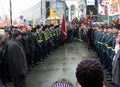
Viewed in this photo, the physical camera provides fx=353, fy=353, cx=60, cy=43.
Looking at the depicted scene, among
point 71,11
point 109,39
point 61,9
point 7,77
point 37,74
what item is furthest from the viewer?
point 71,11

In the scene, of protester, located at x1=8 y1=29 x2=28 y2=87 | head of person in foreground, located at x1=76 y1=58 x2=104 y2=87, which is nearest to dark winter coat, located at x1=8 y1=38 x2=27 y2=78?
protester, located at x1=8 y1=29 x2=28 y2=87

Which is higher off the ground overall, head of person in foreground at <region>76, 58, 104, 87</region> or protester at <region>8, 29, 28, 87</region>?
head of person in foreground at <region>76, 58, 104, 87</region>

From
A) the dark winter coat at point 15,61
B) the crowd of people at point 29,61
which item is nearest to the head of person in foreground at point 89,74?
the crowd of people at point 29,61

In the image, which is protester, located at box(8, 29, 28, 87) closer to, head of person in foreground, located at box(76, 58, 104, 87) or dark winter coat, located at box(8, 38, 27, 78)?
dark winter coat, located at box(8, 38, 27, 78)

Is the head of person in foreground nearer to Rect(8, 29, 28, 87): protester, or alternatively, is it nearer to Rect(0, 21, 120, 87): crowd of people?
Rect(0, 21, 120, 87): crowd of people

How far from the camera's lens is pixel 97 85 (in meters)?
3.22

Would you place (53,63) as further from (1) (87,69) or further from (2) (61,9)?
(2) (61,9)

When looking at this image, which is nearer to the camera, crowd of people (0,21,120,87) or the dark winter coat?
crowd of people (0,21,120,87)

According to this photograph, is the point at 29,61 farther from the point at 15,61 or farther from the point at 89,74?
the point at 89,74

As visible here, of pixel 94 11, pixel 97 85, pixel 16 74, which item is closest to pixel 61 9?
pixel 94 11

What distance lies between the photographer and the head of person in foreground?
125 inches

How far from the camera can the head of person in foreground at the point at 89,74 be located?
3170 mm

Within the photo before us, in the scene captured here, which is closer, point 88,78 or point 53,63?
point 88,78

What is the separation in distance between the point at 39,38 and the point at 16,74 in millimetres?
9875
